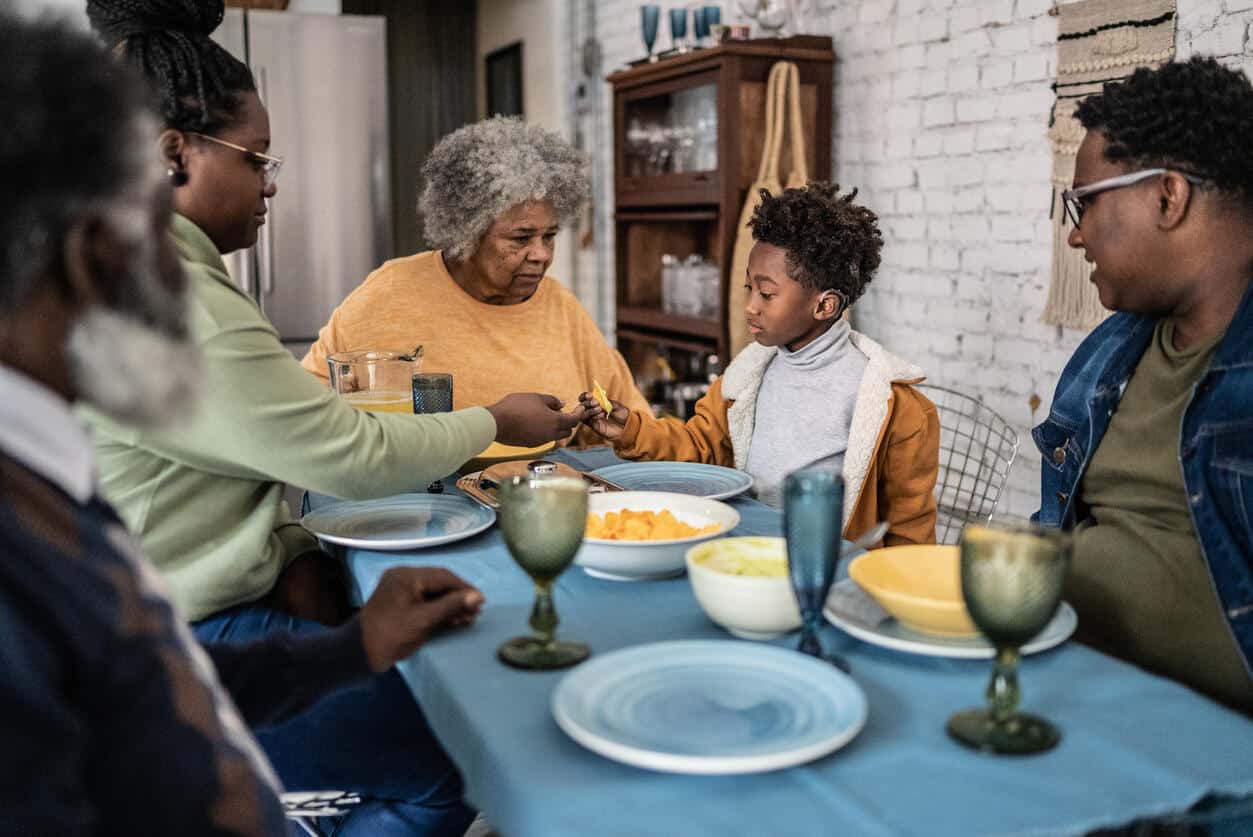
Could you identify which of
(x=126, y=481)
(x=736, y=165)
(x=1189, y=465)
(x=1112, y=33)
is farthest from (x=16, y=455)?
(x=736, y=165)

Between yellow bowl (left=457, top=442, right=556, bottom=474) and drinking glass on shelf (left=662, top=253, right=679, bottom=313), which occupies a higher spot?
drinking glass on shelf (left=662, top=253, right=679, bottom=313)

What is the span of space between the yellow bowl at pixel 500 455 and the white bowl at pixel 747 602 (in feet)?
3.24

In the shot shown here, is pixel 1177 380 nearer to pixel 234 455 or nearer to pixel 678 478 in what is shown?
pixel 678 478

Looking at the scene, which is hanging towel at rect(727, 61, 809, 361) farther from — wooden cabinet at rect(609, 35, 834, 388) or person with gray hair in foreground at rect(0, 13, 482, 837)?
person with gray hair in foreground at rect(0, 13, 482, 837)

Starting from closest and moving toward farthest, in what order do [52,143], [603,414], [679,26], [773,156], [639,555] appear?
[52,143]
[639,555]
[603,414]
[773,156]
[679,26]

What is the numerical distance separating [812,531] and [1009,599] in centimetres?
20

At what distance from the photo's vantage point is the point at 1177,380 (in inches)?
62.2

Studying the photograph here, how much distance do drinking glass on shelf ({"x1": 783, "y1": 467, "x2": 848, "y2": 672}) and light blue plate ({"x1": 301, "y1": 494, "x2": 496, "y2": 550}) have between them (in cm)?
61

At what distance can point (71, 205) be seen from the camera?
2.32 feet

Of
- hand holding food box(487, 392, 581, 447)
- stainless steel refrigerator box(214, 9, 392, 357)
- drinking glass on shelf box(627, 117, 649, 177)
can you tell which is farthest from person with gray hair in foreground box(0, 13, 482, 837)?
stainless steel refrigerator box(214, 9, 392, 357)

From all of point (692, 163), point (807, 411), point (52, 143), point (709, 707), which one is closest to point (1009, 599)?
point (709, 707)

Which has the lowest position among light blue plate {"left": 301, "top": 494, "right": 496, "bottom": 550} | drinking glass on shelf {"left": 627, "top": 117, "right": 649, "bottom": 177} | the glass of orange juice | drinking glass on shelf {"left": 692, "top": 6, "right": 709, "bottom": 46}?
light blue plate {"left": 301, "top": 494, "right": 496, "bottom": 550}

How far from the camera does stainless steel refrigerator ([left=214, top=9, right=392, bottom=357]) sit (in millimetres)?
4742

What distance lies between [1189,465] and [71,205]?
1.30 metres
